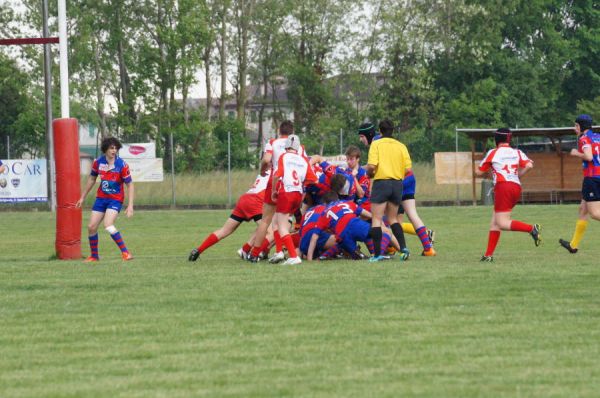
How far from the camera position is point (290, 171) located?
14.7 meters

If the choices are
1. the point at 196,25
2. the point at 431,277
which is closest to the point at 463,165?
the point at 196,25

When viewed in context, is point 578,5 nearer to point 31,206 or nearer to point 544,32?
point 544,32

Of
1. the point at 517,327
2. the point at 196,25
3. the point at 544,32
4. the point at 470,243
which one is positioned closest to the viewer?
the point at 517,327

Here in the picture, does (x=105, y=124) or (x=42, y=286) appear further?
(x=105, y=124)

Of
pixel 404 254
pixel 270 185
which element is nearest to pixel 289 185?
pixel 270 185

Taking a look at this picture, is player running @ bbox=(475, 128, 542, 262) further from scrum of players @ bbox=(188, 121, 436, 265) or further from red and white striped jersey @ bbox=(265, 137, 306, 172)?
red and white striped jersey @ bbox=(265, 137, 306, 172)

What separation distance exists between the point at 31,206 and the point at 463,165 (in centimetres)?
1437

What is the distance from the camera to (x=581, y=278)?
1209 cm

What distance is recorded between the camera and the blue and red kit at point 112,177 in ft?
53.6

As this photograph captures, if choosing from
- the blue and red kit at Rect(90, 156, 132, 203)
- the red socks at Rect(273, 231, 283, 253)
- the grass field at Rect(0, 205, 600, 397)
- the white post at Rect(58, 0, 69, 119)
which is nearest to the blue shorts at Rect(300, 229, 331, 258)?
the red socks at Rect(273, 231, 283, 253)

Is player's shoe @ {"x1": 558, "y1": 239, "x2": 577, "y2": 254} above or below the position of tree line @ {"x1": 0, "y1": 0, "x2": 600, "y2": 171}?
below

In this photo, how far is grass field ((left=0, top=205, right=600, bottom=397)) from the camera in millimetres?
7051

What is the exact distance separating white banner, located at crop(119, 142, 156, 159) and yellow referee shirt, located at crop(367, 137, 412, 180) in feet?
86.2

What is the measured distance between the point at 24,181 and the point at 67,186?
2331cm
